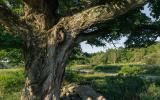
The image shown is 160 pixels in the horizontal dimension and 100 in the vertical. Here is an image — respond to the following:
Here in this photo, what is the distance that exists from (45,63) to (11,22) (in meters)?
1.63

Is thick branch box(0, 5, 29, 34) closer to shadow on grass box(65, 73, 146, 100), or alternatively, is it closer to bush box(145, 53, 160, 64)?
shadow on grass box(65, 73, 146, 100)

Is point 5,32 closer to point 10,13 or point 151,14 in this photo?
point 10,13

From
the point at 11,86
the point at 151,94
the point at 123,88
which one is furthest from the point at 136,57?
the point at 151,94

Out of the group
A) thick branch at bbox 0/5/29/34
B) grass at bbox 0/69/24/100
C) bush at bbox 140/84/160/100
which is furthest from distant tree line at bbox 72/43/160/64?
thick branch at bbox 0/5/29/34

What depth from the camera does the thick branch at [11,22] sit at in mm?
12414

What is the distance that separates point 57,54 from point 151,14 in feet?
12.4

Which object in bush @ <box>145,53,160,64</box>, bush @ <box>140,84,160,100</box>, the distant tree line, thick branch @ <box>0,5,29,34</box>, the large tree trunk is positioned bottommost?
bush @ <box>140,84,160,100</box>

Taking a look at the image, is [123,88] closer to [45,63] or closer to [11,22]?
[45,63]

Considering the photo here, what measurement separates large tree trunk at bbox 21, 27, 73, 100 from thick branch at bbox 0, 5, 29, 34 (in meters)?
0.36

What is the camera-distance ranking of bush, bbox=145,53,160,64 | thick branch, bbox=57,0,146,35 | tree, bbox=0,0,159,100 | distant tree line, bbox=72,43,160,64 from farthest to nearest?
distant tree line, bbox=72,43,160,64 < bush, bbox=145,53,160,64 < tree, bbox=0,0,159,100 < thick branch, bbox=57,0,146,35

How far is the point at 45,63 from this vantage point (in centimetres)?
1260

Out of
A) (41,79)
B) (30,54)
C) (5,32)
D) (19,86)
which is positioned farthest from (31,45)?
(19,86)

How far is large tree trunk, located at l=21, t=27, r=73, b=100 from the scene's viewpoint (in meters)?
12.6

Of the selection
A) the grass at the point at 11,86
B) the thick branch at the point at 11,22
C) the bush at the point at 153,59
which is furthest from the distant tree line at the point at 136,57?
the thick branch at the point at 11,22
